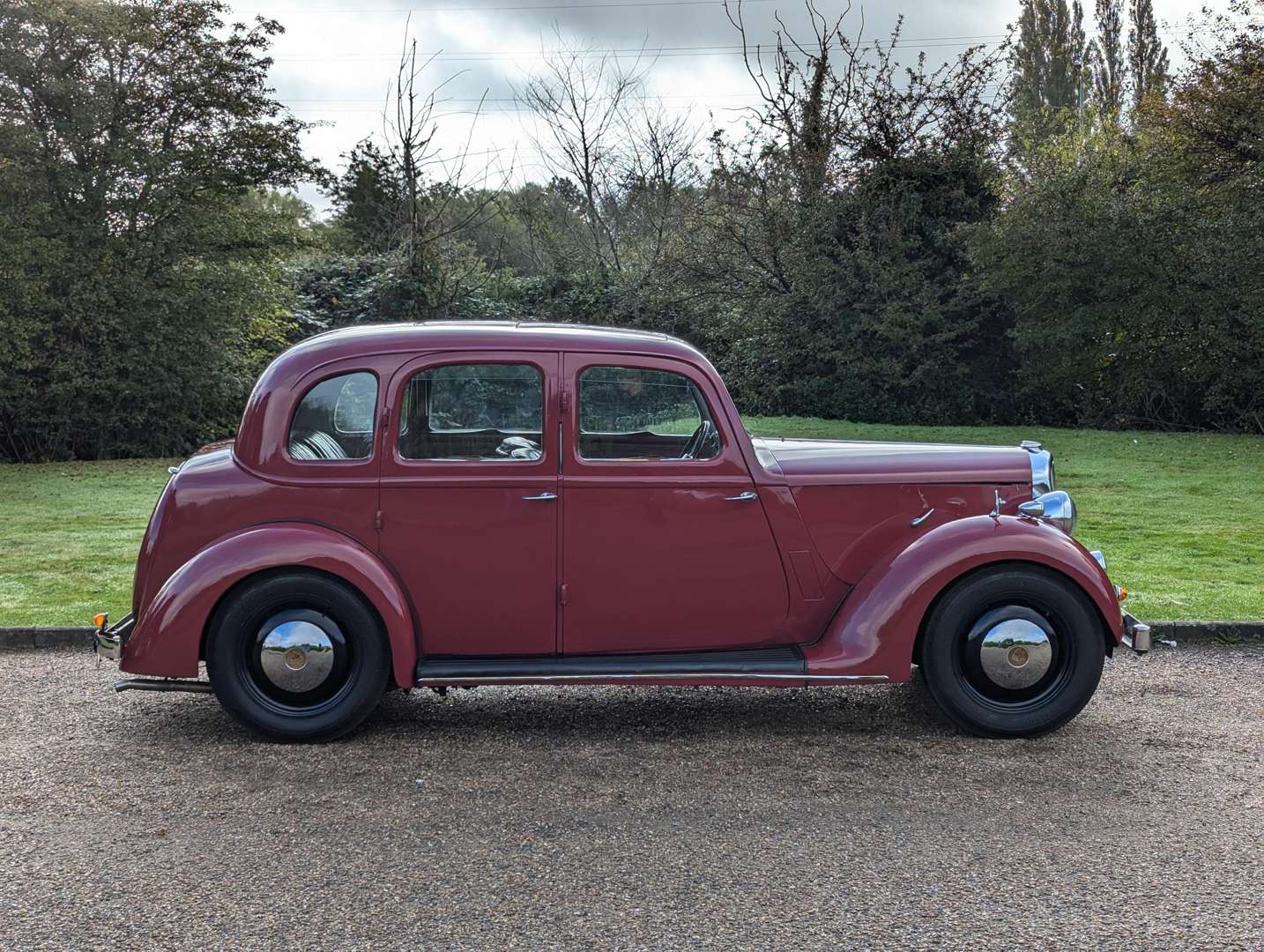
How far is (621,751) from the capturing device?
4824mm

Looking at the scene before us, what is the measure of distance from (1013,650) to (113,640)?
382 centimetres

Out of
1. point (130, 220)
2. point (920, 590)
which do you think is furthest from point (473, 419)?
point (130, 220)

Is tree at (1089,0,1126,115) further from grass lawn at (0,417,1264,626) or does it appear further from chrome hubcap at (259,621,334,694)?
chrome hubcap at (259,621,334,694)

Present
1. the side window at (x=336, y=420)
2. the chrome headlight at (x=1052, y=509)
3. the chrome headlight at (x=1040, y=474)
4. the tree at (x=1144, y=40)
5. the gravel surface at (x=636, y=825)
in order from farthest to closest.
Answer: the tree at (x=1144, y=40), the chrome headlight at (x=1040, y=474), the chrome headlight at (x=1052, y=509), the side window at (x=336, y=420), the gravel surface at (x=636, y=825)

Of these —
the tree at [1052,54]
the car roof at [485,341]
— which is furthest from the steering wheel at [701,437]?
the tree at [1052,54]

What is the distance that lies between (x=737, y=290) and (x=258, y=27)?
9.79 m

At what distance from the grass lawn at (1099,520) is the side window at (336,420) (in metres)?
2.78

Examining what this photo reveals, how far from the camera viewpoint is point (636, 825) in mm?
4016

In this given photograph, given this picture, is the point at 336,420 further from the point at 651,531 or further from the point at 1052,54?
the point at 1052,54

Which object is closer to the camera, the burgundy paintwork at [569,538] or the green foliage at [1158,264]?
the burgundy paintwork at [569,538]

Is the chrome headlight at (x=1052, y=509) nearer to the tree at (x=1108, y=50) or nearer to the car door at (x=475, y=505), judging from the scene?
the car door at (x=475, y=505)

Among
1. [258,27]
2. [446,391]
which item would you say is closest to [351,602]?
[446,391]

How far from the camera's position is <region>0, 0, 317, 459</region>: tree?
1692 cm

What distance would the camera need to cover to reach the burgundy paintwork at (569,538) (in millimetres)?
4824
